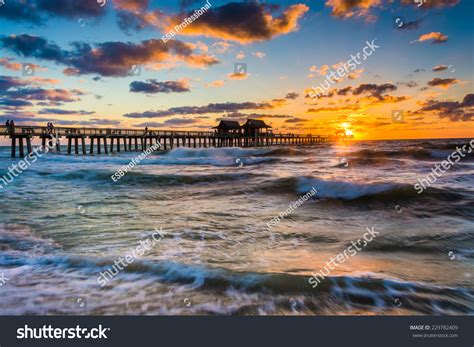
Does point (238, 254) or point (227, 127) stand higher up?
point (227, 127)

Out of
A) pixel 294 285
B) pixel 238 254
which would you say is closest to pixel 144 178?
pixel 238 254

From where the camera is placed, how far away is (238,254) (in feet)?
17.8

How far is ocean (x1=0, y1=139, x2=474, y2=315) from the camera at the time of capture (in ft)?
12.3

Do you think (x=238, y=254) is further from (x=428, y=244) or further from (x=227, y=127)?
(x=227, y=127)

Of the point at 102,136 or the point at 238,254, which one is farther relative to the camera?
the point at 102,136

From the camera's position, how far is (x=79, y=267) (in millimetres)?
4785
